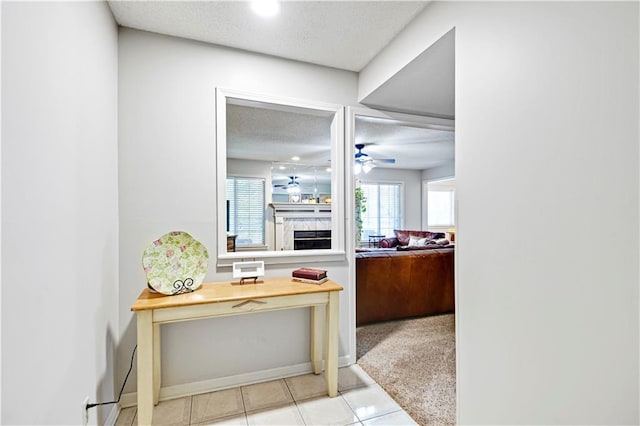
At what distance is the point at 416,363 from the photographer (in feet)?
8.35

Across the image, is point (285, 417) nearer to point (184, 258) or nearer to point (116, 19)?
point (184, 258)

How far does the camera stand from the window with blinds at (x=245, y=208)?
6.60m

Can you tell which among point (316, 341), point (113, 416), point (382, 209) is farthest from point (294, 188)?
point (113, 416)

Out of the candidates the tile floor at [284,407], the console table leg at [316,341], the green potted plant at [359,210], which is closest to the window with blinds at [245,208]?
the green potted plant at [359,210]

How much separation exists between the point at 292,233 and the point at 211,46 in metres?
5.14

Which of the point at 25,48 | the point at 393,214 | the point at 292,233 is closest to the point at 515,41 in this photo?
the point at 25,48

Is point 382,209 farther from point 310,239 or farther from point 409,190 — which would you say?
point 310,239

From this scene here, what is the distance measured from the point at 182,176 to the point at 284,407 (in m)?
1.65

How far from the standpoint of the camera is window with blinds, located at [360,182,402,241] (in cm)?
812

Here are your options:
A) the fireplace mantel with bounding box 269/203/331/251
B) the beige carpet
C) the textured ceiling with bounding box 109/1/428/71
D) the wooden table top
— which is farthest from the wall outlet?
the fireplace mantel with bounding box 269/203/331/251

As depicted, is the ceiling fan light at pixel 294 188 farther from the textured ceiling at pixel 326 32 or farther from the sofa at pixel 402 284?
the textured ceiling at pixel 326 32

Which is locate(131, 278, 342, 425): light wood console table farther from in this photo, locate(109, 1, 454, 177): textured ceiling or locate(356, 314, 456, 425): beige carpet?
locate(109, 1, 454, 177): textured ceiling

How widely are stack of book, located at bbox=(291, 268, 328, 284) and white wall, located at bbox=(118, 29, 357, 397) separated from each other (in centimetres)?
19

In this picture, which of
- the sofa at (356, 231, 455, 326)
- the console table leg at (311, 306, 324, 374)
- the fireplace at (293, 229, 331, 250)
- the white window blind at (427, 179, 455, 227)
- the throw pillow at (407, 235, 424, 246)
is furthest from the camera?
the white window blind at (427, 179, 455, 227)
